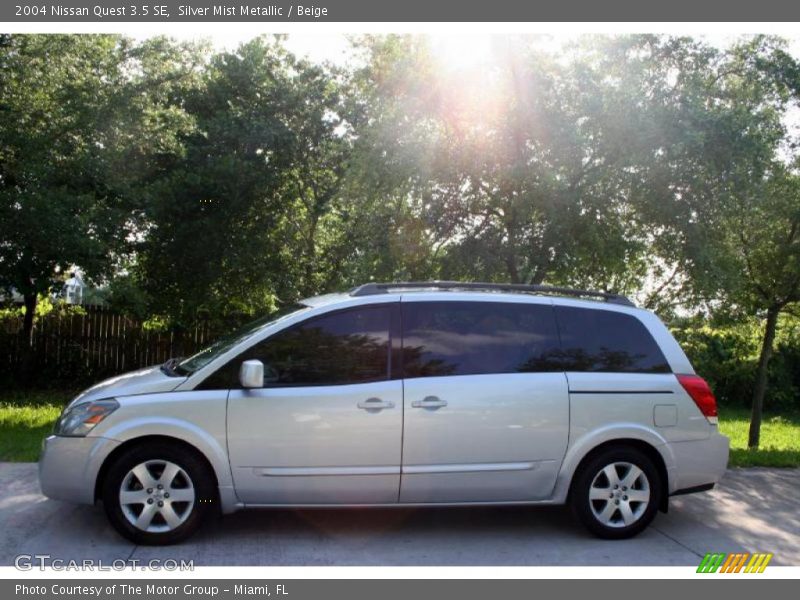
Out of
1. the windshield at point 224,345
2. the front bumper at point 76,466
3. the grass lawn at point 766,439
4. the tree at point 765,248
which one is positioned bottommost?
the grass lawn at point 766,439

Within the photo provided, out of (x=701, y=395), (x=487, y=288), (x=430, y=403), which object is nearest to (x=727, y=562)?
(x=701, y=395)

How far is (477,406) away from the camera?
218 inches

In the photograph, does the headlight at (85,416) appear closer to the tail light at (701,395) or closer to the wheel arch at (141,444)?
the wheel arch at (141,444)

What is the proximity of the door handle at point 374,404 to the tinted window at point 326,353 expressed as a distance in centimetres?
16

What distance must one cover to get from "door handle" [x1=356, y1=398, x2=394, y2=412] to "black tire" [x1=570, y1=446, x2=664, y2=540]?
150 cm

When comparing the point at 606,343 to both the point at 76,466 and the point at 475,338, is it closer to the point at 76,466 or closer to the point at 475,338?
the point at 475,338

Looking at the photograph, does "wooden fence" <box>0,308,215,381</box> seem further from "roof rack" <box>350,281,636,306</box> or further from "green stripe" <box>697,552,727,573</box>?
"green stripe" <box>697,552,727,573</box>

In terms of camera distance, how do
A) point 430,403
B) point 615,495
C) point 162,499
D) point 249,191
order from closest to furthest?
point 162,499 → point 430,403 → point 615,495 → point 249,191

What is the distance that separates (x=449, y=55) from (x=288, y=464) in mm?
5493

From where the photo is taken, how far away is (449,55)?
8992mm

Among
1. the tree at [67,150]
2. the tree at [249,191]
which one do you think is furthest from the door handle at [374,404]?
the tree at [249,191]

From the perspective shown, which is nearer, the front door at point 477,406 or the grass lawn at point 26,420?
the front door at point 477,406

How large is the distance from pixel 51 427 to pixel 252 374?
6478 millimetres

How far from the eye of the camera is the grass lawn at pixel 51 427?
859cm
